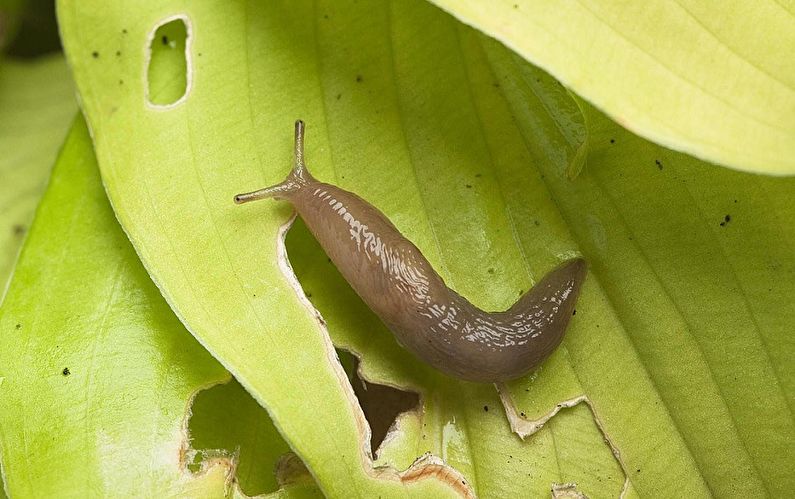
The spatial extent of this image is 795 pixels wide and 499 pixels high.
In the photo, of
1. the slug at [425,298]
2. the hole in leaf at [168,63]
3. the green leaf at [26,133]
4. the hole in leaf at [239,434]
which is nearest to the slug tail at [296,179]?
the slug at [425,298]

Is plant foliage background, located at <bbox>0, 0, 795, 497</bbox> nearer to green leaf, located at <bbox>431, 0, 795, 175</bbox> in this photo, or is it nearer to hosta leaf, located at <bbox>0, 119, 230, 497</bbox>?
hosta leaf, located at <bbox>0, 119, 230, 497</bbox>

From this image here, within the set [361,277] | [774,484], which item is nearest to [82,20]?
[361,277]

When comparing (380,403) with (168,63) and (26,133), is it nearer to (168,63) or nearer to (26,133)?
(168,63)

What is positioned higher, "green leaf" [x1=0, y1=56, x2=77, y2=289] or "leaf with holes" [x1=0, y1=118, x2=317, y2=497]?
"green leaf" [x1=0, y1=56, x2=77, y2=289]

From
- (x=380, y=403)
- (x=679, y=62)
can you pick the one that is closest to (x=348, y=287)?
(x=380, y=403)

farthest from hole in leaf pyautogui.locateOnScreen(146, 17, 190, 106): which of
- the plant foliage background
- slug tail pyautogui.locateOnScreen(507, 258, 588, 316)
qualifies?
slug tail pyautogui.locateOnScreen(507, 258, 588, 316)
